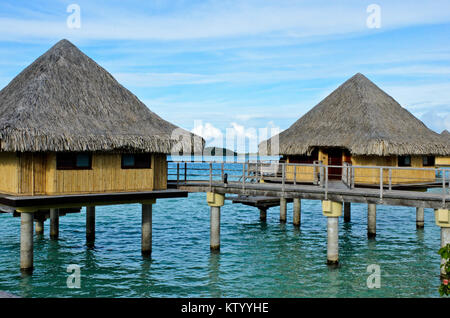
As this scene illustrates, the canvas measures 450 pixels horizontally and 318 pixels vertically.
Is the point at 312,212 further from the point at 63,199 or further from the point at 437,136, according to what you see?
the point at 63,199

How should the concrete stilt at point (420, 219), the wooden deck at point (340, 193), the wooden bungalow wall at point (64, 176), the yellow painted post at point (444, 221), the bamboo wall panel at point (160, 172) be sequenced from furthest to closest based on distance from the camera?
the concrete stilt at point (420, 219)
the bamboo wall panel at point (160, 172)
the wooden bungalow wall at point (64, 176)
the wooden deck at point (340, 193)
the yellow painted post at point (444, 221)

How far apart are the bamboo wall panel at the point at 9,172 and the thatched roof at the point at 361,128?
49.4ft

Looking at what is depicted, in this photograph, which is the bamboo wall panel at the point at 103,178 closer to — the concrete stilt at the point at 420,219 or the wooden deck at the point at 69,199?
the wooden deck at the point at 69,199

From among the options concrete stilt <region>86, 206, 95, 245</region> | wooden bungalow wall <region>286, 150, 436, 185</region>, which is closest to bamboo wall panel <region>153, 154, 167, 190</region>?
concrete stilt <region>86, 206, 95, 245</region>

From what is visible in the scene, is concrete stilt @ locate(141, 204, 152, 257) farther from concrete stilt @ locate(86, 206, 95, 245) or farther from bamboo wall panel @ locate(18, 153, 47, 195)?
bamboo wall panel @ locate(18, 153, 47, 195)

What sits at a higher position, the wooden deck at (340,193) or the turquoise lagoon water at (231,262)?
the wooden deck at (340,193)

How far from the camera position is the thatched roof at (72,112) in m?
18.2

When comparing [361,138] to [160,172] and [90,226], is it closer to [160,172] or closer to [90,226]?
[160,172]

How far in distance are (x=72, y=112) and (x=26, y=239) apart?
16.9 feet

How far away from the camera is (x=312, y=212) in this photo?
41406mm

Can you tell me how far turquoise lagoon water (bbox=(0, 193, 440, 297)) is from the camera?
59.7 ft

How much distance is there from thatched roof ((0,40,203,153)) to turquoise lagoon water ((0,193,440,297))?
499 centimetres

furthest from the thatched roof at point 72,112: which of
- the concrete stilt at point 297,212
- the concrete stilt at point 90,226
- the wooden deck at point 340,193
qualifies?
the concrete stilt at point 297,212
